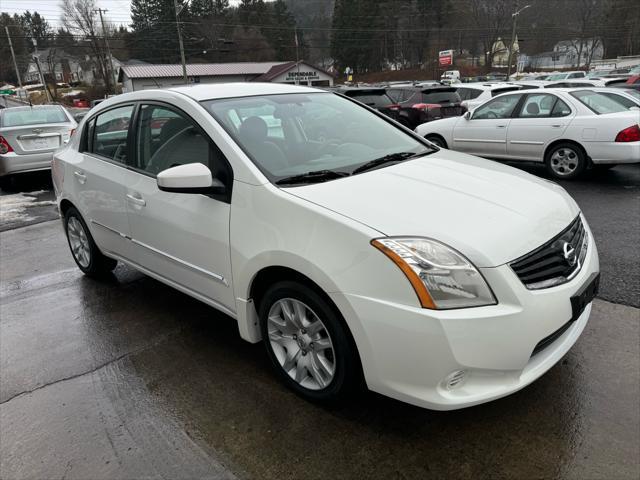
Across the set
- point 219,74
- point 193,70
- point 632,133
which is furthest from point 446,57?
point 632,133

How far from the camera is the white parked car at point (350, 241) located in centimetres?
209

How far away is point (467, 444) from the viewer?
2.34m

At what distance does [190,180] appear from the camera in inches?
105

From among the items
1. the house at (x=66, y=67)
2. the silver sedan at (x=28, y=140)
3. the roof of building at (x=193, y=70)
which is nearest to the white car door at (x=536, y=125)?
the silver sedan at (x=28, y=140)

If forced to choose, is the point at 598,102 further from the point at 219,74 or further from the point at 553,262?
the point at 219,74

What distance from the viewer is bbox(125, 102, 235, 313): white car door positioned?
9.30 ft

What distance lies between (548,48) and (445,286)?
80696 millimetres

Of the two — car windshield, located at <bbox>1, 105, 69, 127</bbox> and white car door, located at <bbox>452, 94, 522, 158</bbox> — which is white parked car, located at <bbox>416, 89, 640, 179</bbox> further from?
car windshield, located at <bbox>1, 105, 69, 127</bbox>

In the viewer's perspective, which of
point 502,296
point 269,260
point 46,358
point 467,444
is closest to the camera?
point 502,296

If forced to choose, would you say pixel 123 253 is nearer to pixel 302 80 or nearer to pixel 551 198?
pixel 551 198

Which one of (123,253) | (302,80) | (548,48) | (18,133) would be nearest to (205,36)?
(302,80)

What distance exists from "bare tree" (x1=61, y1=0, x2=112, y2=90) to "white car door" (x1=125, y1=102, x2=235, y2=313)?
2503 inches

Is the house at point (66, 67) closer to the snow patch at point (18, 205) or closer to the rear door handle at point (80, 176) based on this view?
the snow patch at point (18, 205)

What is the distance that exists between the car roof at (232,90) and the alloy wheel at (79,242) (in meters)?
1.87
